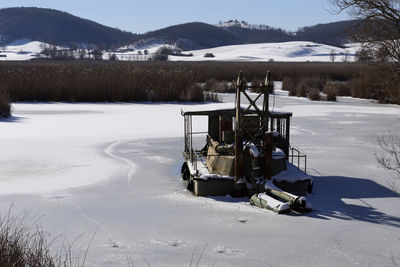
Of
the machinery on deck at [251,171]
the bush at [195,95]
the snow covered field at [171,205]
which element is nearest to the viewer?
the snow covered field at [171,205]

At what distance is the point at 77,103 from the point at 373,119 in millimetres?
14041

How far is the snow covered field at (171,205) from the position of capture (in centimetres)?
720

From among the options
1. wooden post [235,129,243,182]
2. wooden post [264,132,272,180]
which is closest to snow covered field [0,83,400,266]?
wooden post [235,129,243,182]

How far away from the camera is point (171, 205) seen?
943 cm

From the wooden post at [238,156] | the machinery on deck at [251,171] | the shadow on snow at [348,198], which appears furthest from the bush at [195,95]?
the wooden post at [238,156]

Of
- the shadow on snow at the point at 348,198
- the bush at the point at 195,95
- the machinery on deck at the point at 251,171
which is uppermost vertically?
the bush at the point at 195,95

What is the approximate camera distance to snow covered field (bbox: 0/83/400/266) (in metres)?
7.20

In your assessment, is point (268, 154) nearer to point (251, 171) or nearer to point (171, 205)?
point (251, 171)

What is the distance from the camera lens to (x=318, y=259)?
6.96 metres

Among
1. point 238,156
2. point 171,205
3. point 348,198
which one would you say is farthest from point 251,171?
point 348,198

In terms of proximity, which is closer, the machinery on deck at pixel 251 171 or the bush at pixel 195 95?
the machinery on deck at pixel 251 171

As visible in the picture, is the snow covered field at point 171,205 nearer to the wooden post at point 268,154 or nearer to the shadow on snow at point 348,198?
the shadow on snow at point 348,198

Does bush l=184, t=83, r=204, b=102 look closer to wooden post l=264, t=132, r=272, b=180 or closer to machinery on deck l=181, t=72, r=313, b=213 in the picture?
machinery on deck l=181, t=72, r=313, b=213

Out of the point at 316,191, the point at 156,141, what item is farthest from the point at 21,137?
the point at 316,191
